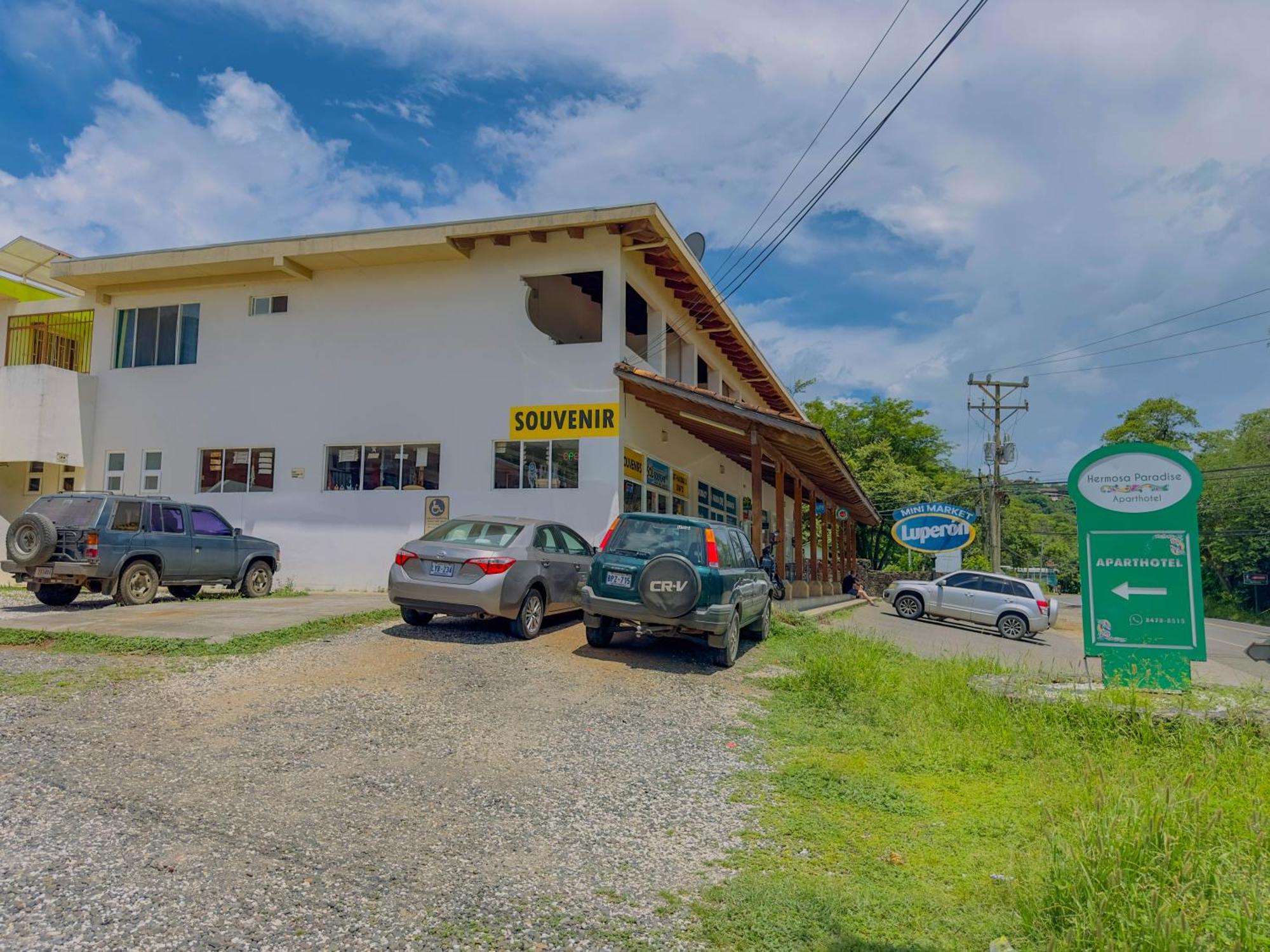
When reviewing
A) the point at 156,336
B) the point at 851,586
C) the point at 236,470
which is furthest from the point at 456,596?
the point at 851,586

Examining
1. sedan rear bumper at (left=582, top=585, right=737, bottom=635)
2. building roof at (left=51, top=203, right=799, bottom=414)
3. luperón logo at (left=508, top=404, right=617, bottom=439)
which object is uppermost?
building roof at (left=51, top=203, right=799, bottom=414)

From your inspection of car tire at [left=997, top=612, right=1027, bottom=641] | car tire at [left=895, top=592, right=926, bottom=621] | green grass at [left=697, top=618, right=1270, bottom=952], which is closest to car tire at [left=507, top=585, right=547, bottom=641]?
green grass at [left=697, top=618, right=1270, bottom=952]

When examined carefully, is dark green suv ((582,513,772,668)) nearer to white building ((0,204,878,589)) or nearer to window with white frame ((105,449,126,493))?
white building ((0,204,878,589))

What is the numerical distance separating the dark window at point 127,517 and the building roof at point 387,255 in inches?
278

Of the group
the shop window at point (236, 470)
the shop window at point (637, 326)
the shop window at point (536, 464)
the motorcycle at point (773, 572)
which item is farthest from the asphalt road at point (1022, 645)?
the shop window at point (236, 470)

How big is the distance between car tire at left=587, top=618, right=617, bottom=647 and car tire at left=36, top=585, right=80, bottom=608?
26.4 feet

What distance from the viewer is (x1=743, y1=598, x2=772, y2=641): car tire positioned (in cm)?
1211

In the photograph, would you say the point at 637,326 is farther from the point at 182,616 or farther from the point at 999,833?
the point at 999,833

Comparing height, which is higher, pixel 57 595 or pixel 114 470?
pixel 114 470

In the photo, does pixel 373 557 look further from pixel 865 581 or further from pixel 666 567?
pixel 865 581

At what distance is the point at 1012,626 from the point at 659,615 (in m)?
16.6

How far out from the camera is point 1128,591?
7801 millimetres

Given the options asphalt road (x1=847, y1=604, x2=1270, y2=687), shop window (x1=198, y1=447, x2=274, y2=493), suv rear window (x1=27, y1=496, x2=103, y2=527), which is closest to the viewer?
suv rear window (x1=27, y1=496, x2=103, y2=527)

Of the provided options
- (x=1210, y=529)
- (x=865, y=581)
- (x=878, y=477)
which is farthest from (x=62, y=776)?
(x=1210, y=529)
